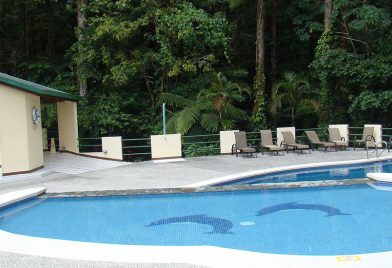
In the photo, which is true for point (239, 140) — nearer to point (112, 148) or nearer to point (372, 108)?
point (112, 148)

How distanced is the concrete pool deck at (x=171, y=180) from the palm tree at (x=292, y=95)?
3247 millimetres

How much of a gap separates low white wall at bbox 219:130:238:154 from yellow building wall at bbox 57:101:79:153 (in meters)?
5.57

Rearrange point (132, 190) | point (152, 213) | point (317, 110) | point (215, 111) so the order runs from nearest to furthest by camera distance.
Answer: point (152, 213) < point (132, 190) < point (215, 111) < point (317, 110)

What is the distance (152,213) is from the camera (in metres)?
8.40

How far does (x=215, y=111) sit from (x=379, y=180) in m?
9.02

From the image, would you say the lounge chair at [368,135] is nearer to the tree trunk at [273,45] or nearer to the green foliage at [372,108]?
the green foliage at [372,108]

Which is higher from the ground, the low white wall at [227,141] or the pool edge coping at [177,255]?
the low white wall at [227,141]

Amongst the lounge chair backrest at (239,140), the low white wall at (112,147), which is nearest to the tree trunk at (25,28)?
the low white wall at (112,147)

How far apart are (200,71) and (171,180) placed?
10989mm

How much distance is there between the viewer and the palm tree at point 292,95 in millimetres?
19203

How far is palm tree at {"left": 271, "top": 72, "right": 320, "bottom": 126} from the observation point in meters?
19.2

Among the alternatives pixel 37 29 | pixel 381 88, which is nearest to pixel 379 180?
pixel 381 88

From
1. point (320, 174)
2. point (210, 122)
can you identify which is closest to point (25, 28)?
point (210, 122)

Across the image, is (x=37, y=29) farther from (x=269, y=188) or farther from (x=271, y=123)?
Result: (x=269, y=188)
